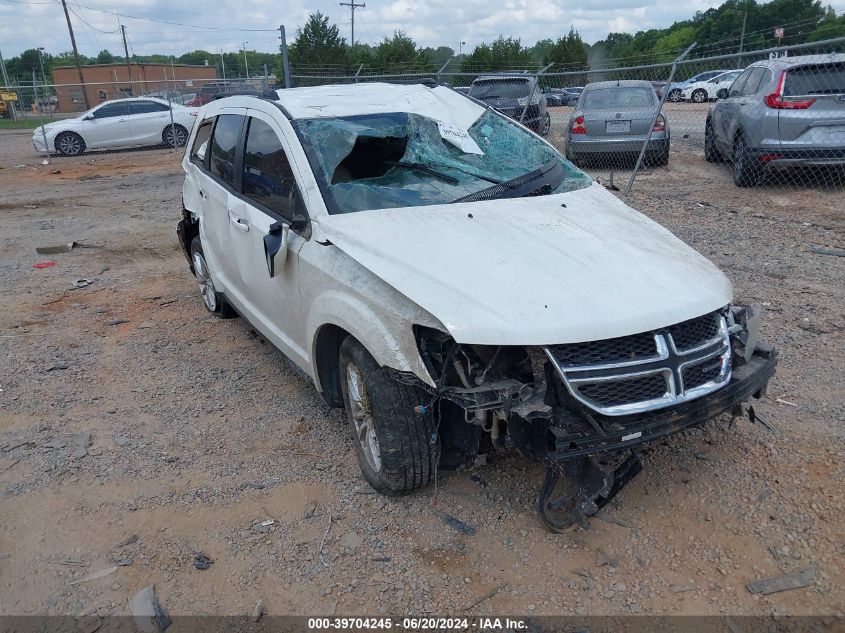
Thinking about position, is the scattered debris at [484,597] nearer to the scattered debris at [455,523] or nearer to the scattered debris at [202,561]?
the scattered debris at [455,523]

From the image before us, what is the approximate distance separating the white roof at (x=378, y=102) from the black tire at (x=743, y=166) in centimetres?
609

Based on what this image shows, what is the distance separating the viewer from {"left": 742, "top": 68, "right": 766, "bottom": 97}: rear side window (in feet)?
31.1

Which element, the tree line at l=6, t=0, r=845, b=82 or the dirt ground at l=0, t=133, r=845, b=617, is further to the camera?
the tree line at l=6, t=0, r=845, b=82

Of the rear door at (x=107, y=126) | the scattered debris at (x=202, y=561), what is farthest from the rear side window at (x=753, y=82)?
the rear door at (x=107, y=126)

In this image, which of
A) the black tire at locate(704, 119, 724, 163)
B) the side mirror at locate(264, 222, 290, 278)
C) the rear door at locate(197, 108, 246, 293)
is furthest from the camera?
the black tire at locate(704, 119, 724, 163)

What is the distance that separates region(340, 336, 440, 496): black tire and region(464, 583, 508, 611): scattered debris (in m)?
0.60

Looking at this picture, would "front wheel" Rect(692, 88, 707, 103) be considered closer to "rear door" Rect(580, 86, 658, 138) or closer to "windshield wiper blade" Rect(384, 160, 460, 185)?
"rear door" Rect(580, 86, 658, 138)

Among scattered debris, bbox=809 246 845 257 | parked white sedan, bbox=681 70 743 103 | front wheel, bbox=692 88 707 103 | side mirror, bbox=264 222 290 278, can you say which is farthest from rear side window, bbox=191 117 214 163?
front wheel, bbox=692 88 707 103

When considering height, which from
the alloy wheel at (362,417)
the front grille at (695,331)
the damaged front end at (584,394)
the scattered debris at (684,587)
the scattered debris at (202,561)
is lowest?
the scattered debris at (202,561)

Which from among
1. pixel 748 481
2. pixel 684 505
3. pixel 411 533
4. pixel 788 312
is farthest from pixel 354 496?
pixel 788 312

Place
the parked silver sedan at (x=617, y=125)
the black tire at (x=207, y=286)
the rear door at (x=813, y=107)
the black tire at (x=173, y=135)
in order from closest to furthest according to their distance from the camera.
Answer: the black tire at (x=207, y=286), the rear door at (x=813, y=107), the parked silver sedan at (x=617, y=125), the black tire at (x=173, y=135)

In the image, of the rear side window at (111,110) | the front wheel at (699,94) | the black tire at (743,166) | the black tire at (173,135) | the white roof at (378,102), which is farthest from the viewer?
the front wheel at (699,94)

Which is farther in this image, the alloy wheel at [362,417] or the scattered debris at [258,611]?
the alloy wheel at [362,417]

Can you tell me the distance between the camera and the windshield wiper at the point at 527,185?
3.68m
